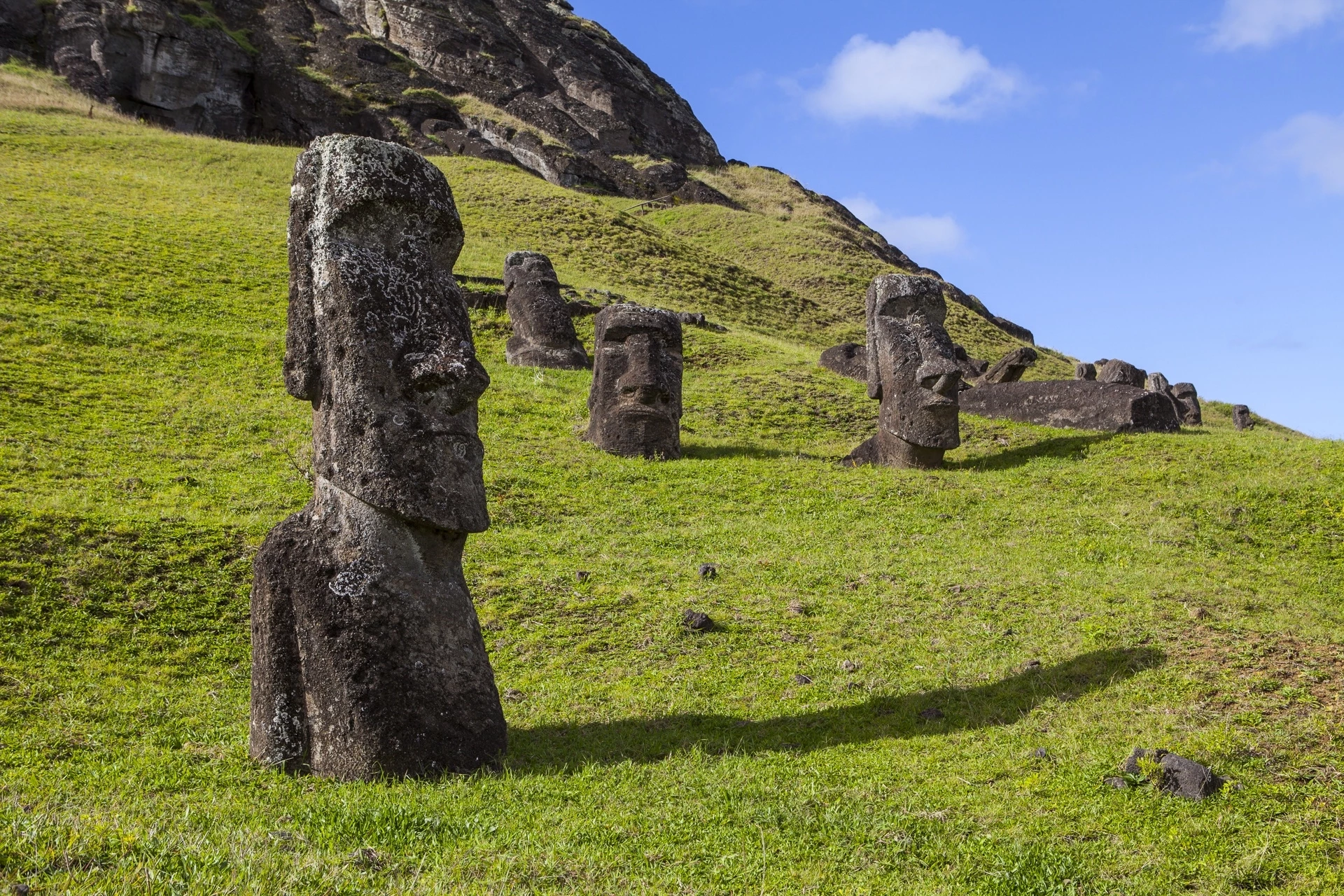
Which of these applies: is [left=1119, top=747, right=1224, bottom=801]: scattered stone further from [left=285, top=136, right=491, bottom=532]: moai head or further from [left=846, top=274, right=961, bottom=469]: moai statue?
[left=846, top=274, right=961, bottom=469]: moai statue

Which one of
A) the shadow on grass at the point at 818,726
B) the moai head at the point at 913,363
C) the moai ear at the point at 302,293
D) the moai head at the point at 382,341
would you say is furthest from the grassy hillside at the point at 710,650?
the moai ear at the point at 302,293

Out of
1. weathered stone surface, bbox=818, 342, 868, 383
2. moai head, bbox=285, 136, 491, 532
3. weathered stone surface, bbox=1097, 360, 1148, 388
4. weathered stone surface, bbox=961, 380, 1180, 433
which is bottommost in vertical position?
moai head, bbox=285, 136, 491, 532

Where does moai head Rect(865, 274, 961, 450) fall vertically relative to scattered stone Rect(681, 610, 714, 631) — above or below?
above

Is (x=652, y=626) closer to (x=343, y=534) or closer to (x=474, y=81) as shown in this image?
(x=343, y=534)

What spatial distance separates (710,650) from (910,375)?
9.00 meters

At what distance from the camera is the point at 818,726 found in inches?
307

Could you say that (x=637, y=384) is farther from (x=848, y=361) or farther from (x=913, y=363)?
(x=848, y=361)

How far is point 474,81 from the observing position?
7431cm

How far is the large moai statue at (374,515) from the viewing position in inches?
263

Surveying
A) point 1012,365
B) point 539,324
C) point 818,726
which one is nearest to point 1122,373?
point 1012,365

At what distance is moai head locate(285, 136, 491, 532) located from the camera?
693cm

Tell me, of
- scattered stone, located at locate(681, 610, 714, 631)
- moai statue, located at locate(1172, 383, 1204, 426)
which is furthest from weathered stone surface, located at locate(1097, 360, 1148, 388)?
scattered stone, located at locate(681, 610, 714, 631)

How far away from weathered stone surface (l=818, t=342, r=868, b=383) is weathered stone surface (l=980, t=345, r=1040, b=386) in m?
3.60

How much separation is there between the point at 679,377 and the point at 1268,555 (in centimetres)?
937
